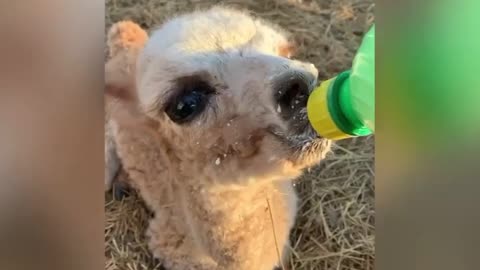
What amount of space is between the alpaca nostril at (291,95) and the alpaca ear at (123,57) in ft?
0.60

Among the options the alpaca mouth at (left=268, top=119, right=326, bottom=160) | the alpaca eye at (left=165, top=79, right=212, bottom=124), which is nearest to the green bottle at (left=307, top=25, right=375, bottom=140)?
the alpaca mouth at (left=268, top=119, right=326, bottom=160)

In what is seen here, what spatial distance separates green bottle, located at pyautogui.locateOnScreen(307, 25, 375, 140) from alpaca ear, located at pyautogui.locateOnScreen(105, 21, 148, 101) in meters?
0.22

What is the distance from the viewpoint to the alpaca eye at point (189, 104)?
0.82 metres

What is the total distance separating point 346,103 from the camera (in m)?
0.76

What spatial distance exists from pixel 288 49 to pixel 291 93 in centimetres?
6

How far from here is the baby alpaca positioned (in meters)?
0.81

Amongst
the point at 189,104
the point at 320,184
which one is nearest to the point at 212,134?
the point at 189,104

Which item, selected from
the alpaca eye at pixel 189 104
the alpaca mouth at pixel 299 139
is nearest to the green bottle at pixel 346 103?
the alpaca mouth at pixel 299 139

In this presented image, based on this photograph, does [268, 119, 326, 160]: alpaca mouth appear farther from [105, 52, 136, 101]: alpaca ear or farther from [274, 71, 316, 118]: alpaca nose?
[105, 52, 136, 101]: alpaca ear
